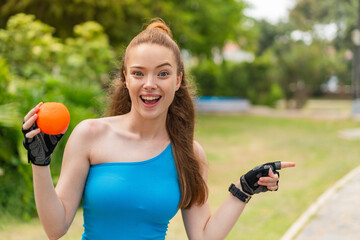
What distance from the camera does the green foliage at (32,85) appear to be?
6120mm

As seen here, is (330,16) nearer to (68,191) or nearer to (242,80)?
(242,80)

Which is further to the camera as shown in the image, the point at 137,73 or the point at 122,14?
the point at 122,14

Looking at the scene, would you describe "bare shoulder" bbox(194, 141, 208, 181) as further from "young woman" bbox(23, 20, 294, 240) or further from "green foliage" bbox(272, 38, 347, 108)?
"green foliage" bbox(272, 38, 347, 108)

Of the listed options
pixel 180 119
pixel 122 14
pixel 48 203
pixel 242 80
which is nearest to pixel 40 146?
pixel 48 203

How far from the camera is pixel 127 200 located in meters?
2.04

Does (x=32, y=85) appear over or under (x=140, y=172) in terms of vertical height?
over

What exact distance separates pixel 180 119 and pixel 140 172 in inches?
17.2

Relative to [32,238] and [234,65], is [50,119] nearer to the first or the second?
[32,238]

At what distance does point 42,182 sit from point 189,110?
34.8 inches

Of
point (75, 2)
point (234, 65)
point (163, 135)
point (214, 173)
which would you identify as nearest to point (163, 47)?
point (163, 135)

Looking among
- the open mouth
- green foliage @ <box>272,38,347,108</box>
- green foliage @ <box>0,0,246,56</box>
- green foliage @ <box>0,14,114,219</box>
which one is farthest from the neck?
green foliage @ <box>272,38,347,108</box>

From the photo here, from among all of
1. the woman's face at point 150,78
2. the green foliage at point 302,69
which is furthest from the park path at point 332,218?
the green foliage at point 302,69

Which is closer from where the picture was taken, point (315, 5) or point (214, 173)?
point (214, 173)

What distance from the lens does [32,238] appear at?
17.8 feet
